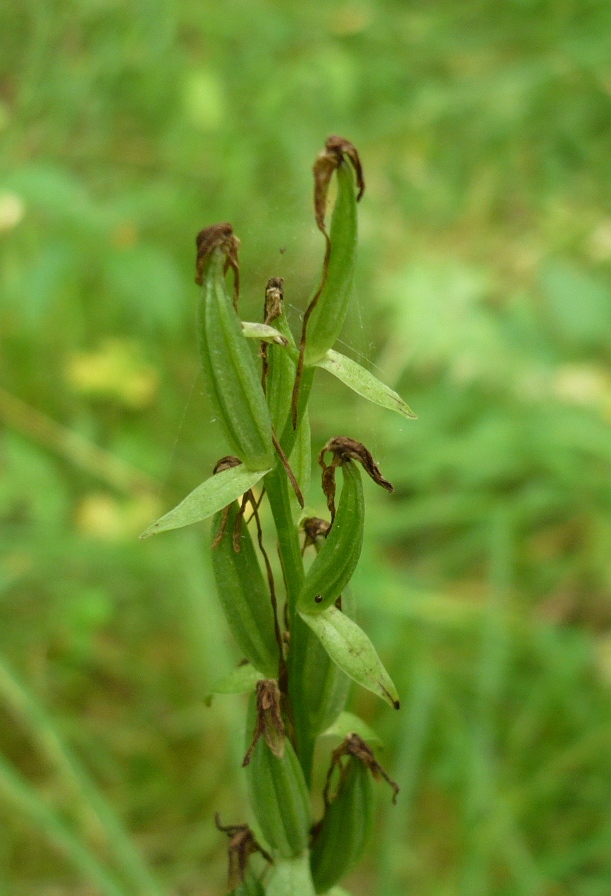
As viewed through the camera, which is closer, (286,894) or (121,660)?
(286,894)

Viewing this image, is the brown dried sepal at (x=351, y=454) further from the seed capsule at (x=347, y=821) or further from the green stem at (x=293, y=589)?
the seed capsule at (x=347, y=821)

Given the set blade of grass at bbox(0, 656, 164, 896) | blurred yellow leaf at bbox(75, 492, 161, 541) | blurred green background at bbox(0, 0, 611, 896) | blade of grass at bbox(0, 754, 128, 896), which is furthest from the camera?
blurred yellow leaf at bbox(75, 492, 161, 541)

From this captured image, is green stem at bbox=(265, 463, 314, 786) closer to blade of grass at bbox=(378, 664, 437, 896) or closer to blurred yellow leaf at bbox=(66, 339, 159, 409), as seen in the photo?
blade of grass at bbox=(378, 664, 437, 896)

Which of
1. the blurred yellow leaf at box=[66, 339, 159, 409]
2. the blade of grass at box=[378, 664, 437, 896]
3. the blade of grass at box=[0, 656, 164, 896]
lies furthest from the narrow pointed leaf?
the blurred yellow leaf at box=[66, 339, 159, 409]

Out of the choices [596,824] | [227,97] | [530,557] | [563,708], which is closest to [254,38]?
[227,97]

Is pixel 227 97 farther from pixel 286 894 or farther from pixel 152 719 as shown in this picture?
pixel 286 894

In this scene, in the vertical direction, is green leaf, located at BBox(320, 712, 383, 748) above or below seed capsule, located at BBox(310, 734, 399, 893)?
above
